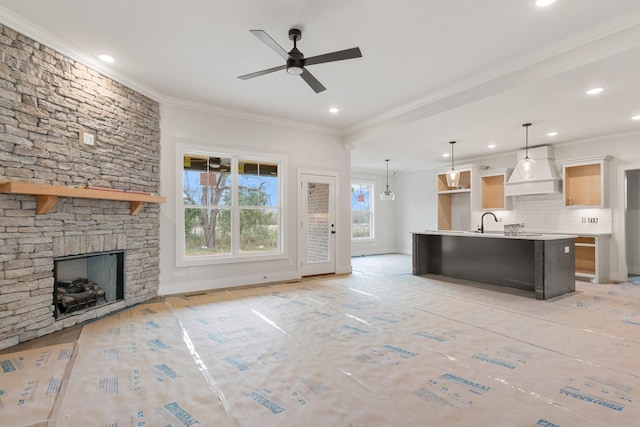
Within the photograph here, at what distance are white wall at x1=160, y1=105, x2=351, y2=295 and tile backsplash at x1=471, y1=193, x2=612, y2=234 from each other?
12.8 ft

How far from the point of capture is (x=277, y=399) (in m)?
2.08

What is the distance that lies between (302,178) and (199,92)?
2.30 metres

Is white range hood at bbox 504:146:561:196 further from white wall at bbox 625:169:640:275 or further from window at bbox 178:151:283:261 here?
window at bbox 178:151:283:261

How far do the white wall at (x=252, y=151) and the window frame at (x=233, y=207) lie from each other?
0.17 feet

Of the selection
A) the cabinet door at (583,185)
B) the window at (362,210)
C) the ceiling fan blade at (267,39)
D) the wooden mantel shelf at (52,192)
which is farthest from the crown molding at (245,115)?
the cabinet door at (583,185)

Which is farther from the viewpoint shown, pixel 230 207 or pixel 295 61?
pixel 230 207

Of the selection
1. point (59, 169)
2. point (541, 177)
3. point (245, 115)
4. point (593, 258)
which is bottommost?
point (593, 258)

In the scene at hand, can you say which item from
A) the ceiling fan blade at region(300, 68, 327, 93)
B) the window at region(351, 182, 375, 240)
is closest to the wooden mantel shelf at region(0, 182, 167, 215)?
the ceiling fan blade at region(300, 68, 327, 93)

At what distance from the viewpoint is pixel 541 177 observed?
6.70 m

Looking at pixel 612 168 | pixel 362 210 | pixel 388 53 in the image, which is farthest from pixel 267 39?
pixel 362 210

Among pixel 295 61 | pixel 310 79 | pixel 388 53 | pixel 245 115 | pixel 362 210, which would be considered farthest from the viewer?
pixel 362 210

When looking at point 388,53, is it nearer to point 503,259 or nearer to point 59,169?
point 59,169

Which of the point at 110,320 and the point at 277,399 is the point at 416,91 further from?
the point at 110,320

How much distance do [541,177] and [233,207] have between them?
6.18 metres
